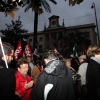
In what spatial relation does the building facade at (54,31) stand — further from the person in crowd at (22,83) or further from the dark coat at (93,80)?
the dark coat at (93,80)

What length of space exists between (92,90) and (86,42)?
28785 millimetres

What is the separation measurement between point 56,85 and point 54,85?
34mm

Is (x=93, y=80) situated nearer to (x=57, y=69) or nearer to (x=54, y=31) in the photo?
(x=57, y=69)

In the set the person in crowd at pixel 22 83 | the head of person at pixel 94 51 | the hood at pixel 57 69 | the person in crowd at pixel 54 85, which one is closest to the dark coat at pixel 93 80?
the head of person at pixel 94 51

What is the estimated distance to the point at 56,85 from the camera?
2.22 m

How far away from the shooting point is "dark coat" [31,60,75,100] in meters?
2.20

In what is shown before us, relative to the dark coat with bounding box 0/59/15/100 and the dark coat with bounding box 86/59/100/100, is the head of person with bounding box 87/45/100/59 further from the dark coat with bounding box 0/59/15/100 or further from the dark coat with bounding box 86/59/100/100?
the dark coat with bounding box 0/59/15/100

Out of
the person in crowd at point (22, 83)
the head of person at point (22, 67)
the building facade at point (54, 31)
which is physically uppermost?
the building facade at point (54, 31)

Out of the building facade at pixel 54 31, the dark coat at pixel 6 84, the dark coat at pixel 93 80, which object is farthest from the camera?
→ the building facade at pixel 54 31

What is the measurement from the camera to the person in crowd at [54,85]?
7.18 ft

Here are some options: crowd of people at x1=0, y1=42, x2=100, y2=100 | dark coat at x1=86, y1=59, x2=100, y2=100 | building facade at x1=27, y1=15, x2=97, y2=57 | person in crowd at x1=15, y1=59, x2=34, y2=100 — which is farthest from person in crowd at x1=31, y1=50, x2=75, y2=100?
building facade at x1=27, y1=15, x2=97, y2=57

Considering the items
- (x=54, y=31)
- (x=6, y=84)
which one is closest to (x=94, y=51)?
(x=6, y=84)

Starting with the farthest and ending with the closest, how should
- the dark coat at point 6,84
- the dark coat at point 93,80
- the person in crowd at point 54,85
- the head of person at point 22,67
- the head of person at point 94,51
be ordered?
1. the head of person at point 22,67
2. the head of person at point 94,51
3. the dark coat at point 93,80
4. the person in crowd at point 54,85
5. the dark coat at point 6,84

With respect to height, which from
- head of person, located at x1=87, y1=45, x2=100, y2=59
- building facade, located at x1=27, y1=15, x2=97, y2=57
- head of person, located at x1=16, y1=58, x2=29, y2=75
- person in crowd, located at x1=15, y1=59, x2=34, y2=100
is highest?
building facade, located at x1=27, y1=15, x2=97, y2=57
